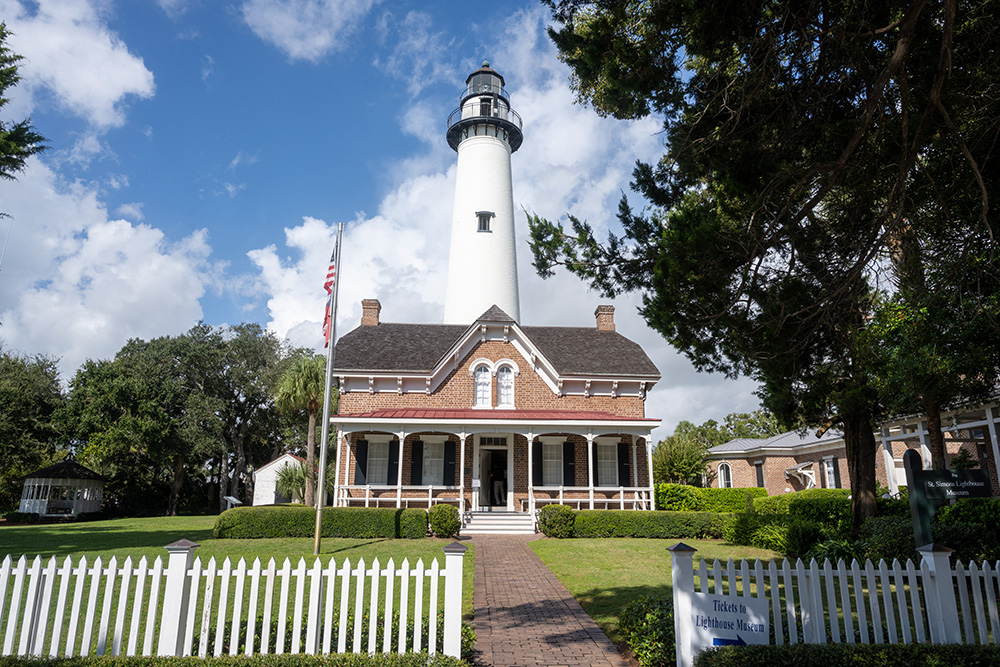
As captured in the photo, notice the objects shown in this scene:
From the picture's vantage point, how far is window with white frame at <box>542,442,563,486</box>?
75.7ft

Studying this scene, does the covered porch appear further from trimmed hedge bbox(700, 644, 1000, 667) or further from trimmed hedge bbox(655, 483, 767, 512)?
trimmed hedge bbox(700, 644, 1000, 667)

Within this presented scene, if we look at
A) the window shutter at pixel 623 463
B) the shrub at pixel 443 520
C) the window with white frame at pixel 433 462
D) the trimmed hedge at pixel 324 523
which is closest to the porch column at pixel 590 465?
the window shutter at pixel 623 463

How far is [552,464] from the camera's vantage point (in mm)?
23203

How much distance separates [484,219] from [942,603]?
24.9 m

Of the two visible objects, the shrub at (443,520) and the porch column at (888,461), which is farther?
the porch column at (888,461)

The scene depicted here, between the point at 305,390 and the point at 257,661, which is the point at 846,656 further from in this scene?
the point at 305,390

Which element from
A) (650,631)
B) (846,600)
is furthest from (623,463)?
(846,600)

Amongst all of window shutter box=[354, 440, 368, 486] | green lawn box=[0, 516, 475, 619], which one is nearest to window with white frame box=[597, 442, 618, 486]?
green lawn box=[0, 516, 475, 619]

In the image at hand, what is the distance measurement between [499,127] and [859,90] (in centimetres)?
2558

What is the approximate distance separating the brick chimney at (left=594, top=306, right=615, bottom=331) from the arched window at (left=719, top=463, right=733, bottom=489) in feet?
42.5

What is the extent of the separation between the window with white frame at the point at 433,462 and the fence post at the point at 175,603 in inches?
685

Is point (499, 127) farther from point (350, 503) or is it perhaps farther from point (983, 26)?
point (983, 26)

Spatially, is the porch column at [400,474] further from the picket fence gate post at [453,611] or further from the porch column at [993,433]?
the porch column at [993,433]

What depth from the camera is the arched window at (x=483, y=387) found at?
24.4 meters
